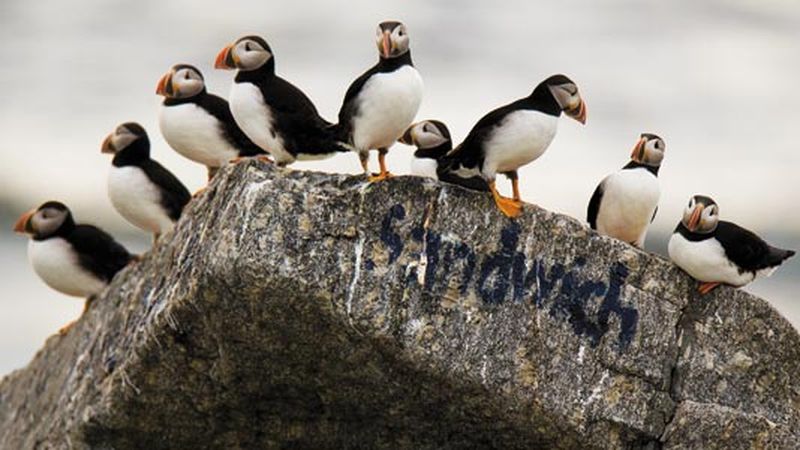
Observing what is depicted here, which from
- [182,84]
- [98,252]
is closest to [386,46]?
[182,84]

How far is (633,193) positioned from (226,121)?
2.20 meters

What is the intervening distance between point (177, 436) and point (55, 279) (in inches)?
108

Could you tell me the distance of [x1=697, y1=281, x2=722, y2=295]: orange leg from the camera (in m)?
8.43

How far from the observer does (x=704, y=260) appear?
27.6 ft

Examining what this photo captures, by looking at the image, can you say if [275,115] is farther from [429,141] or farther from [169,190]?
[169,190]

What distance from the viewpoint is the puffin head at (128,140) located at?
10703 mm

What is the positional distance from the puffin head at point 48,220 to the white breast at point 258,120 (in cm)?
281

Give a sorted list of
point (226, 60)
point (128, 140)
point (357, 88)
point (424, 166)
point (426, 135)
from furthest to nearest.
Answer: point (128, 140) → point (424, 166) → point (426, 135) → point (226, 60) → point (357, 88)

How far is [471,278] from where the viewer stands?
26.1ft

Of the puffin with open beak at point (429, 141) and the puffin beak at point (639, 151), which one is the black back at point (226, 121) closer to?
the puffin with open beak at point (429, 141)

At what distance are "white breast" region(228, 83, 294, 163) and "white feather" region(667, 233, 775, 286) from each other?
6.12 ft

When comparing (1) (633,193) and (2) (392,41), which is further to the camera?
(1) (633,193)

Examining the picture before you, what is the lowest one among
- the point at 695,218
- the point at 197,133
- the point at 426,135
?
the point at 695,218

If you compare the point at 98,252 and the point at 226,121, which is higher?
the point at 226,121
